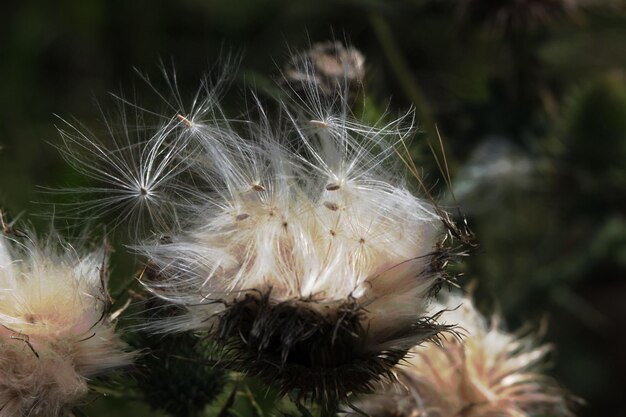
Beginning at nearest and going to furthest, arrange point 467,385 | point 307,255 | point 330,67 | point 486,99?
point 307,255 < point 467,385 < point 330,67 < point 486,99

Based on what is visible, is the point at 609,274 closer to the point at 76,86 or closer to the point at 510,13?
the point at 510,13

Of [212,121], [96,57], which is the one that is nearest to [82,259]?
[212,121]

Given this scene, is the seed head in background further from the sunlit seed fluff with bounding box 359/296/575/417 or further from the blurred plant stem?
the blurred plant stem

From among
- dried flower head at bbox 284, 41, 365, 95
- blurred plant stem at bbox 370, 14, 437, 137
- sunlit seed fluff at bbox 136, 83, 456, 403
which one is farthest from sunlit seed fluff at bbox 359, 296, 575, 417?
blurred plant stem at bbox 370, 14, 437, 137

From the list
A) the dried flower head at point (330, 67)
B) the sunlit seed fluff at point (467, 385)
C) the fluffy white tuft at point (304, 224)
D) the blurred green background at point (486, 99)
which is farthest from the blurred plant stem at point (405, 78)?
the fluffy white tuft at point (304, 224)

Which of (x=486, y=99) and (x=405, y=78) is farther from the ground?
(x=405, y=78)

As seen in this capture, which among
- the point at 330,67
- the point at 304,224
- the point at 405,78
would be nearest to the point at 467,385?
the point at 304,224

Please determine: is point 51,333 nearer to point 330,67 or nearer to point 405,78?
point 330,67
